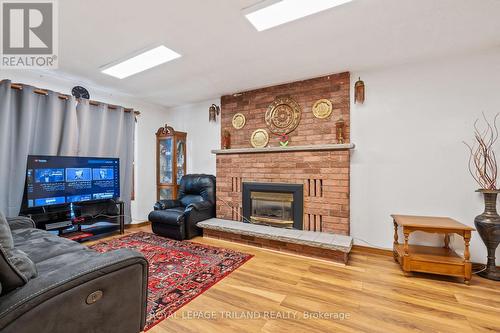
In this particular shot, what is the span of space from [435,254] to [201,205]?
3086 millimetres

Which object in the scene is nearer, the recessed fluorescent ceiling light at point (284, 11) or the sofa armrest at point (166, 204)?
the recessed fluorescent ceiling light at point (284, 11)

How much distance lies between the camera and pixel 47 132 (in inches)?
125

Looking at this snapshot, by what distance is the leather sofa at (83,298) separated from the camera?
2.72 ft

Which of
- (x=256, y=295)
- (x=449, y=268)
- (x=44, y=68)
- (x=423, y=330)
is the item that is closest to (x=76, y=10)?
(x=44, y=68)

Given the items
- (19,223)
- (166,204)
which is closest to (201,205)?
(166,204)

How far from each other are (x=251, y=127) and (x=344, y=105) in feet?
4.86

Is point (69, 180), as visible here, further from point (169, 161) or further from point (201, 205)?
point (201, 205)

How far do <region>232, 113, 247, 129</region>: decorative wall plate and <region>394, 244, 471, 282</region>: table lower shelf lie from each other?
2842 millimetres

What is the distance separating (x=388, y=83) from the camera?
2.94 meters

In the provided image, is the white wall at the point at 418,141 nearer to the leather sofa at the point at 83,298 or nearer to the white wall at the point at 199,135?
the white wall at the point at 199,135

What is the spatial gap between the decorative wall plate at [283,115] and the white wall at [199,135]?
114 centimetres

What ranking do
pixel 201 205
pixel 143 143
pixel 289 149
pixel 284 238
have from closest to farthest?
pixel 284 238 → pixel 289 149 → pixel 201 205 → pixel 143 143

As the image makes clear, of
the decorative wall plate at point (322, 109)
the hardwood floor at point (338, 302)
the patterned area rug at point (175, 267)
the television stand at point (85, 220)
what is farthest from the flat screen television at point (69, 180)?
the decorative wall plate at point (322, 109)

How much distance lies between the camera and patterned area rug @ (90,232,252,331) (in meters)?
1.87
